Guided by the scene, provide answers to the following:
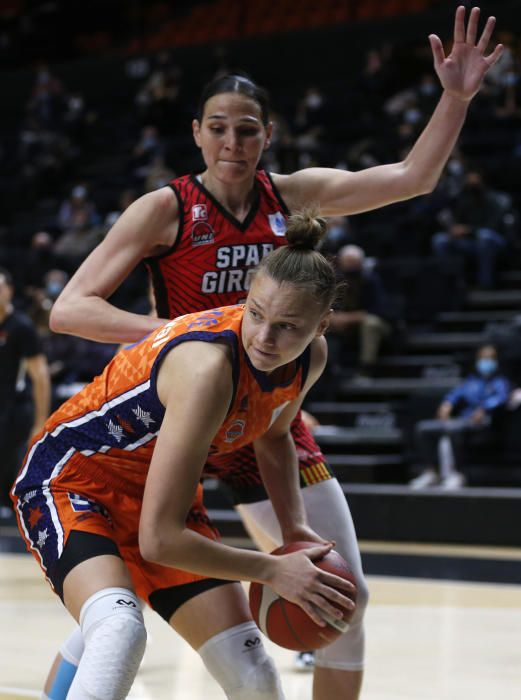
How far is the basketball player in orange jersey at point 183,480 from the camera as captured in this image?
2408mm

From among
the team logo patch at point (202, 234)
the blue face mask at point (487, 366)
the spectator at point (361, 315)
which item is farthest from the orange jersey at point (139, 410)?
the spectator at point (361, 315)

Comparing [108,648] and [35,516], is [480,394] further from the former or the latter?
[108,648]

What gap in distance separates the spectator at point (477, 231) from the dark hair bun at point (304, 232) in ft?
26.7

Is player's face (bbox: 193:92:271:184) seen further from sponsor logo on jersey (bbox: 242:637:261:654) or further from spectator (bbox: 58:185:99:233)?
spectator (bbox: 58:185:99:233)

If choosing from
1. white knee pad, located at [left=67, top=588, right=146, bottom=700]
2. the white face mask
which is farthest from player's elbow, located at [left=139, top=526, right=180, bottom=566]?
the white face mask

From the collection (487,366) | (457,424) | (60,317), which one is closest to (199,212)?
(60,317)

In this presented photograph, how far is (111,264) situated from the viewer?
3.11 metres

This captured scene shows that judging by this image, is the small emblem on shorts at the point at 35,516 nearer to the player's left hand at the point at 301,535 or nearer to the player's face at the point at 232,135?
the player's left hand at the point at 301,535

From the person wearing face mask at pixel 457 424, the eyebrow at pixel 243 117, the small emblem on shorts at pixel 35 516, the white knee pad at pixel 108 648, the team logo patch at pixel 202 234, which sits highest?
the person wearing face mask at pixel 457 424

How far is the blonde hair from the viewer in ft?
8.27

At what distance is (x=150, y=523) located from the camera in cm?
239

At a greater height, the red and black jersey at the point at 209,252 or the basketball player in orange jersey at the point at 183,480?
the red and black jersey at the point at 209,252

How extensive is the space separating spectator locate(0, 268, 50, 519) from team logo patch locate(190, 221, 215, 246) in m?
4.06

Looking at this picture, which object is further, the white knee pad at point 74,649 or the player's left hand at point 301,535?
the white knee pad at point 74,649
